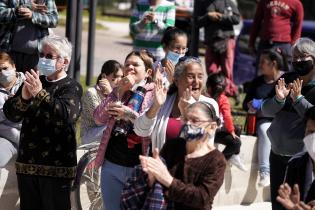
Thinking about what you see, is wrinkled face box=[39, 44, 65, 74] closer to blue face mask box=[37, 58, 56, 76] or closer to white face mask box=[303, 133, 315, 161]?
blue face mask box=[37, 58, 56, 76]

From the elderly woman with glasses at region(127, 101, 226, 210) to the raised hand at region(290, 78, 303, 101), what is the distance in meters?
1.35

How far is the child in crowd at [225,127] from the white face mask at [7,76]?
2011 millimetres

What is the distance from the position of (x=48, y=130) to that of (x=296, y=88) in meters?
1.84

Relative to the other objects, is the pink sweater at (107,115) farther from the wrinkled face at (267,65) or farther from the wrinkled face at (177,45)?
the wrinkled face at (267,65)

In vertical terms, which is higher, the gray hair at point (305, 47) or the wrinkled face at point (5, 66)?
the gray hair at point (305, 47)

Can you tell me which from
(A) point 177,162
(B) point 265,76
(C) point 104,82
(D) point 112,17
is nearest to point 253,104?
(B) point 265,76

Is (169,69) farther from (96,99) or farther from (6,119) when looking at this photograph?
(6,119)

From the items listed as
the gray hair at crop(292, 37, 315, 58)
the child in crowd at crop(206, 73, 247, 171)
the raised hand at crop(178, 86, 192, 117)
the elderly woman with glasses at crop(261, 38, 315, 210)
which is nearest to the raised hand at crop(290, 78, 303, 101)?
the elderly woman with glasses at crop(261, 38, 315, 210)

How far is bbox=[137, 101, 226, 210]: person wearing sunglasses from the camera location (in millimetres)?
5086

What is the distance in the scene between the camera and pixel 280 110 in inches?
274

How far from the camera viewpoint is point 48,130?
255 inches

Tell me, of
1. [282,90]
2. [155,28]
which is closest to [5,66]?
[282,90]

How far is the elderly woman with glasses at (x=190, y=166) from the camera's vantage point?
5.09 metres

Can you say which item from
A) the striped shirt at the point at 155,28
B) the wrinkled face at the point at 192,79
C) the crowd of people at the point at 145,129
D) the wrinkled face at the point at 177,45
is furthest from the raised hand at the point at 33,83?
the striped shirt at the point at 155,28
